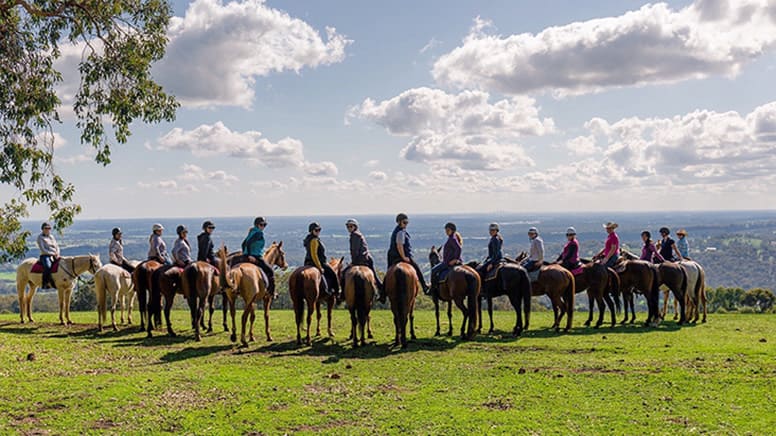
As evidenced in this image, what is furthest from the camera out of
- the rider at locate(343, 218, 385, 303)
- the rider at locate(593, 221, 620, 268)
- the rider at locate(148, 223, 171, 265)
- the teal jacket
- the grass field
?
the rider at locate(593, 221, 620, 268)

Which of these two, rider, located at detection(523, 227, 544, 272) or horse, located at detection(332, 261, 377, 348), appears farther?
rider, located at detection(523, 227, 544, 272)

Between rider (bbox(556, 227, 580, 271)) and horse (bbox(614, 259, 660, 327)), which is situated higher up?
rider (bbox(556, 227, 580, 271))

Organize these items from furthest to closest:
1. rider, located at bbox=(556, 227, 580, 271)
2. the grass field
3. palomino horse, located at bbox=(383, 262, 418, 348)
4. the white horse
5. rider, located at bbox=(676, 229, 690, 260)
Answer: rider, located at bbox=(676, 229, 690, 260), rider, located at bbox=(556, 227, 580, 271), the white horse, palomino horse, located at bbox=(383, 262, 418, 348), the grass field

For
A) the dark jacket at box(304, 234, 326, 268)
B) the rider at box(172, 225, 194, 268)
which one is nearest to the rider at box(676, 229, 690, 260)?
the dark jacket at box(304, 234, 326, 268)

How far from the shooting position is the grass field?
839 centimetres

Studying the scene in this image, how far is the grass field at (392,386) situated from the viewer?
8391 millimetres

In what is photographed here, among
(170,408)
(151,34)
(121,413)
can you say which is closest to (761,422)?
(170,408)

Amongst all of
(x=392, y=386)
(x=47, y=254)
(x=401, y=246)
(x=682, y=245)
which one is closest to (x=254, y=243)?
(x=401, y=246)

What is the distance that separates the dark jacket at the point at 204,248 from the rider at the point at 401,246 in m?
5.55

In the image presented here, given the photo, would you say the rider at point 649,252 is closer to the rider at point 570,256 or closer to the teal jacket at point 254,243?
the rider at point 570,256

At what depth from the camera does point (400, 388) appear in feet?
34.1

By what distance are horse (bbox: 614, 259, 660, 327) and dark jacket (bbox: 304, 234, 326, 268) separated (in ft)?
34.3

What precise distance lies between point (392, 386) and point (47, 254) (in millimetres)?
13953

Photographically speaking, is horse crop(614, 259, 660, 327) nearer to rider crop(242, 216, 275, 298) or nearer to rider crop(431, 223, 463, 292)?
rider crop(431, 223, 463, 292)
